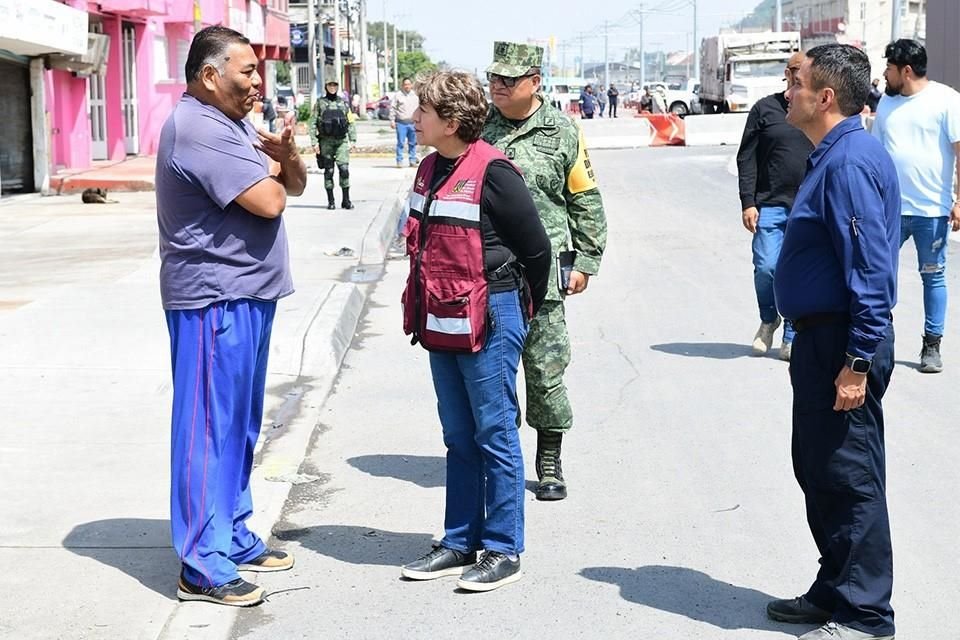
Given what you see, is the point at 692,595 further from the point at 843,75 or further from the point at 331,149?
the point at 331,149

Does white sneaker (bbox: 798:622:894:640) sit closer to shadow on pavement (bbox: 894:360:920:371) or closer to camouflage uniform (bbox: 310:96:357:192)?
shadow on pavement (bbox: 894:360:920:371)

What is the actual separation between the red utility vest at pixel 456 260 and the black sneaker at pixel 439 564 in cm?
81

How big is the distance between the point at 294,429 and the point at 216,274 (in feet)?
9.75

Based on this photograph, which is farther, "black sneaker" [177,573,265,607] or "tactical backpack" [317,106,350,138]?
"tactical backpack" [317,106,350,138]

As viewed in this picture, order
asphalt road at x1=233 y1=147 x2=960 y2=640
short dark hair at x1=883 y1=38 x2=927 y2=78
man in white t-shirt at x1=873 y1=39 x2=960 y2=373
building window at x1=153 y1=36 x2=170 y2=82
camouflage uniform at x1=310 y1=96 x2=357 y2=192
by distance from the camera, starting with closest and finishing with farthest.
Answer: asphalt road at x1=233 y1=147 x2=960 y2=640, short dark hair at x1=883 y1=38 x2=927 y2=78, man in white t-shirt at x1=873 y1=39 x2=960 y2=373, camouflage uniform at x1=310 y1=96 x2=357 y2=192, building window at x1=153 y1=36 x2=170 y2=82

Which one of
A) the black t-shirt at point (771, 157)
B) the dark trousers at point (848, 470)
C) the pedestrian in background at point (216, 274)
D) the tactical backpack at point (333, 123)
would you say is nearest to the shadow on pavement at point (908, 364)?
the black t-shirt at point (771, 157)

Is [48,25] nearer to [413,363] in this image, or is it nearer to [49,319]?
[49,319]

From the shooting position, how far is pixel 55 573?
512cm

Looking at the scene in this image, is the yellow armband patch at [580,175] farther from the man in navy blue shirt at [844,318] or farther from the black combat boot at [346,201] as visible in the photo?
the black combat boot at [346,201]

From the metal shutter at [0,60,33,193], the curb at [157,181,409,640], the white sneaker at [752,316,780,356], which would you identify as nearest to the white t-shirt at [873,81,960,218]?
the white sneaker at [752,316,780,356]

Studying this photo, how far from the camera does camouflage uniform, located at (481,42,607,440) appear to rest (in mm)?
5977

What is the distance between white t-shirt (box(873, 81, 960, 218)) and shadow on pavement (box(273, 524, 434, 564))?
4.34m

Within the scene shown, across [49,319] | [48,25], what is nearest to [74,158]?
[48,25]

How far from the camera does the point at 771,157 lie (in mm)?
9039
